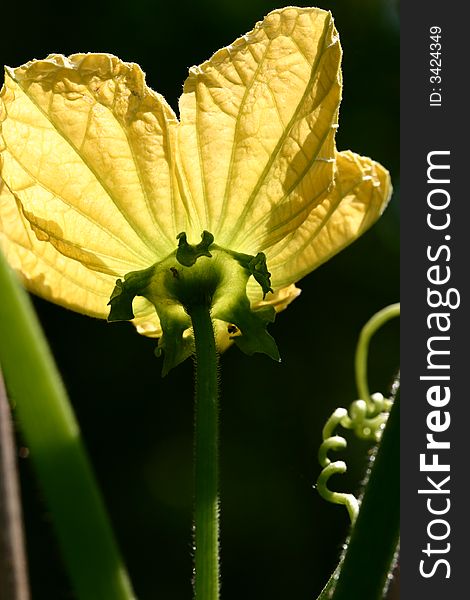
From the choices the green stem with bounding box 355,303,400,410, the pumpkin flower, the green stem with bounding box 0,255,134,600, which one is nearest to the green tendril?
the green stem with bounding box 355,303,400,410

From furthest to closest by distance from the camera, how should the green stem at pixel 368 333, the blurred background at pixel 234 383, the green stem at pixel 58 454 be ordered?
the blurred background at pixel 234 383
the green stem at pixel 368 333
the green stem at pixel 58 454

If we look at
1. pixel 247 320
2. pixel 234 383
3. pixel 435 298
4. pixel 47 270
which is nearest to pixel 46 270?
pixel 47 270

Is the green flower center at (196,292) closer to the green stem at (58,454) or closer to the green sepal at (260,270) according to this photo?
the green sepal at (260,270)

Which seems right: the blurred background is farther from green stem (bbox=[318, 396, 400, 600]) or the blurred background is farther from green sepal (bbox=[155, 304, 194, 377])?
green stem (bbox=[318, 396, 400, 600])

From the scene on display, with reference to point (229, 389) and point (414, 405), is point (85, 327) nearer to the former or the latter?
point (229, 389)

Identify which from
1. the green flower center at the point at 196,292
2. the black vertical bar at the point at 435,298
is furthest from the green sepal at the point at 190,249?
the black vertical bar at the point at 435,298

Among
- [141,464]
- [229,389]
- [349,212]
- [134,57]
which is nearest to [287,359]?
[229,389]
